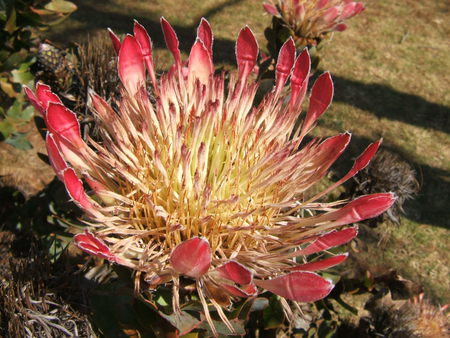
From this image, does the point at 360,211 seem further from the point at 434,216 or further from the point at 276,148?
the point at 434,216

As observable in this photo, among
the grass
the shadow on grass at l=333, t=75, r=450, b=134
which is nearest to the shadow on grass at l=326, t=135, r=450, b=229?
the grass

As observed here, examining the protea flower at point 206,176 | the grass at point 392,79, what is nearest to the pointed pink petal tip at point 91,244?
the protea flower at point 206,176

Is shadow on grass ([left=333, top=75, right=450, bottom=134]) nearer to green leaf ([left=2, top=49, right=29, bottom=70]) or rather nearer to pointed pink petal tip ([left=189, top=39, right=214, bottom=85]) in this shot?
green leaf ([left=2, top=49, right=29, bottom=70])

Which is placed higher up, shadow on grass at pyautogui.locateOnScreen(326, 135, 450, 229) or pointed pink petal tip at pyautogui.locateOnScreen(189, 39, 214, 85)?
pointed pink petal tip at pyautogui.locateOnScreen(189, 39, 214, 85)

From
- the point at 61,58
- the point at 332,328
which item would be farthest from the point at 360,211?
the point at 61,58

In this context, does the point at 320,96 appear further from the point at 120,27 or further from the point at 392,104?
the point at 120,27

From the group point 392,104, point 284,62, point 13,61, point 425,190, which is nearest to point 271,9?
point 284,62

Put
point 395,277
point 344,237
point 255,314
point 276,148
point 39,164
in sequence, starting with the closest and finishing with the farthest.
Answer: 1. point 344,237
2. point 276,148
3. point 255,314
4. point 395,277
5. point 39,164

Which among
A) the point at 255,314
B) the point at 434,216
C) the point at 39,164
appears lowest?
the point at 434,216
